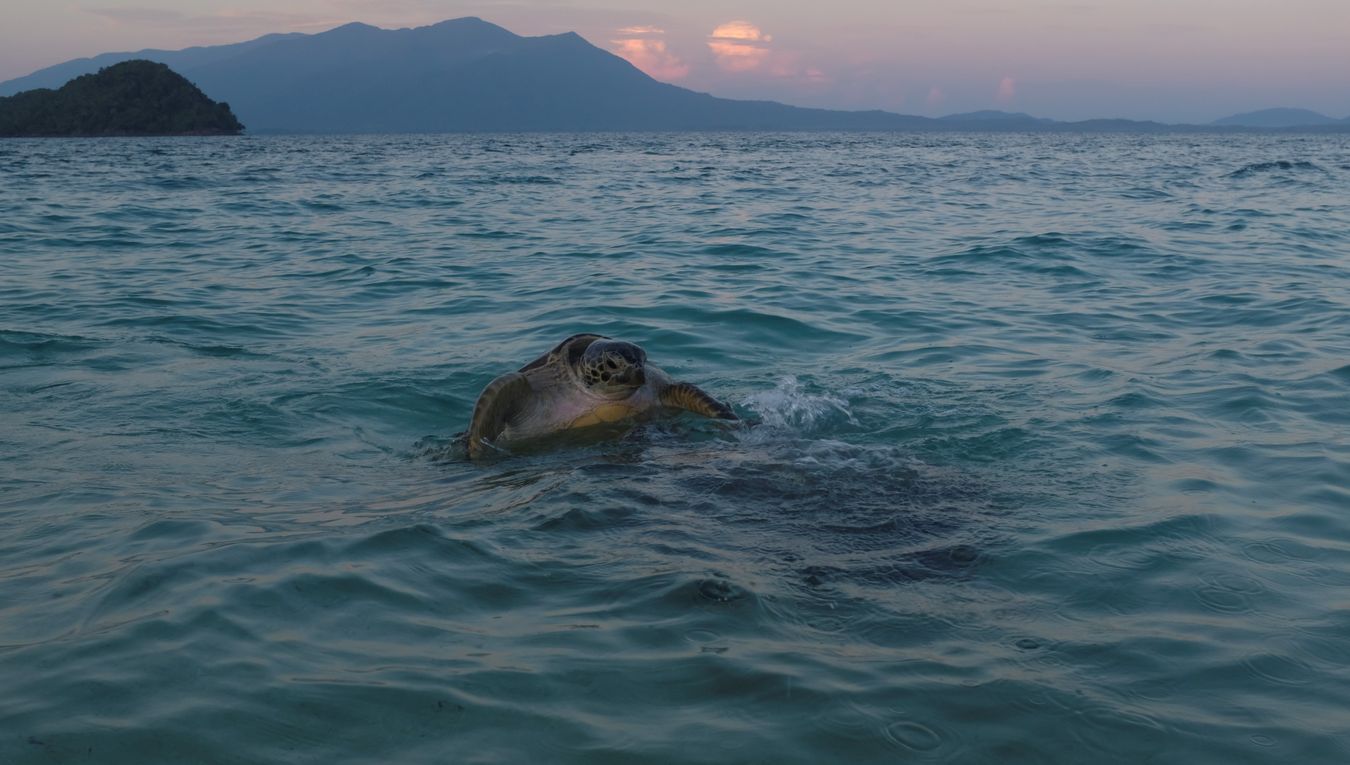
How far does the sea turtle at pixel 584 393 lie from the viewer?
23.6ft

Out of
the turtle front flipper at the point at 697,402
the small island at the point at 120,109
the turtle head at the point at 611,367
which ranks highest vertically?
the small island at the point at 120,109

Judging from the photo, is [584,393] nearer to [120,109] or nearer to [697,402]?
[697,402]

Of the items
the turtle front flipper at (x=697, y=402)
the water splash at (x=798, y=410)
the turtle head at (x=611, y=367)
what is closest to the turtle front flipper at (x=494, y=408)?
the turtle head at (x=611, y=367)

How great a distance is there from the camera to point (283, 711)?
135 inches

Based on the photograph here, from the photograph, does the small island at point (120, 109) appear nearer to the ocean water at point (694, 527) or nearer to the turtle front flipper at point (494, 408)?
the ocean water at point (694, 527)

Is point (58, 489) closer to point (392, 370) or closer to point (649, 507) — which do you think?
point (649, 507)

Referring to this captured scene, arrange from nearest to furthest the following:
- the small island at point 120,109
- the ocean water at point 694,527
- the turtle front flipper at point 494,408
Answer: the ocean water at point 694,527 → the turtle front flipper at point 494,408 → the small island at point 120,109

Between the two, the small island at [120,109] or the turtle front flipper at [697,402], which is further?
the small island at [120,109]

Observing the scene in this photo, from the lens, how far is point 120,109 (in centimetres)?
10344

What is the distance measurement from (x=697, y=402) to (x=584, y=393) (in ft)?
2.62

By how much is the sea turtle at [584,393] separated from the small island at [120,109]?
10619 centimetres

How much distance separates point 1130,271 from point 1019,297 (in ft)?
9.36

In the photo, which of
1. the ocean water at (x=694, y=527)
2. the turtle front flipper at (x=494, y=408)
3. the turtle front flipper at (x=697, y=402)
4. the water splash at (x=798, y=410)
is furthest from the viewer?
the water splash at (x=798, y=410)

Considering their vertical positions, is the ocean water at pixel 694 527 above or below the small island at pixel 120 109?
below
